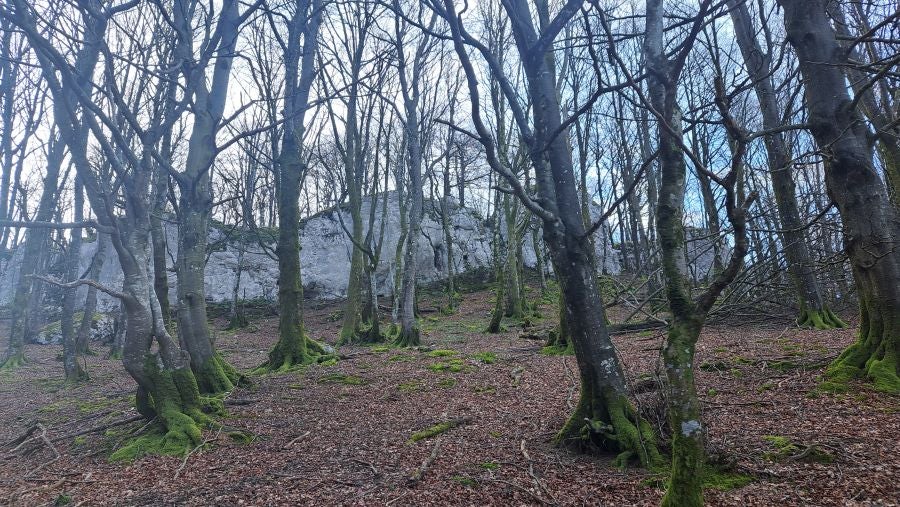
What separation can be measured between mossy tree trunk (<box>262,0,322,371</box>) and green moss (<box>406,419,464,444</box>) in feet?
16.6

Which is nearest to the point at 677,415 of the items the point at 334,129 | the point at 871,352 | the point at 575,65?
the point at 871,352

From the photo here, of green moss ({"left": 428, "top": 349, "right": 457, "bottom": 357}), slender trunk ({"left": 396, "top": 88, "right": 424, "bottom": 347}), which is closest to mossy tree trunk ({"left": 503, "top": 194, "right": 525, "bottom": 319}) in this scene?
slender trunk ({"left": 396, "top": 88, "right": 424, "bottom": 347})

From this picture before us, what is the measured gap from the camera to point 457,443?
196 inches

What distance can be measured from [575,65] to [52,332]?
72.9 ft

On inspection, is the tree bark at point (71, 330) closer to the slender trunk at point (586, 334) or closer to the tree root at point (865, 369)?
the slender trunk at point (586, 334)

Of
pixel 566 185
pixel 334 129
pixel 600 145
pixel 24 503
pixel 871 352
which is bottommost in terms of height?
pixel 24 503

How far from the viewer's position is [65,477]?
15.4 feet

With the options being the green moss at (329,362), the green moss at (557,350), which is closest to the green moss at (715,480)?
the green moss at (557,350)

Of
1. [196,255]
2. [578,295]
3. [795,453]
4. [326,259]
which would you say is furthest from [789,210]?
[326,259]

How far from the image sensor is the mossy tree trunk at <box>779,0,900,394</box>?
5082 millimetres

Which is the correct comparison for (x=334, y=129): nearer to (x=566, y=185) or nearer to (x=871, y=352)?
(x=566, y=185)

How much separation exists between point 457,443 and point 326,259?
2327 centimetres

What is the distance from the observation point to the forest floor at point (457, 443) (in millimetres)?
3596

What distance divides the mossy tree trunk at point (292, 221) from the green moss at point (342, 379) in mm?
1580
